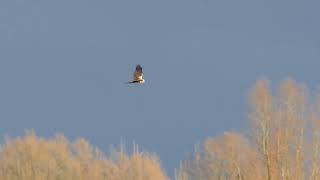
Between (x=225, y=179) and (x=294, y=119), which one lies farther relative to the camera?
(x=225, y=179)

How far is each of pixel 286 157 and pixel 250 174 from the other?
2082 mm

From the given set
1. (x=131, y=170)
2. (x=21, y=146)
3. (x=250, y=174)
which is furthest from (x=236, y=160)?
(x=21, y=146)

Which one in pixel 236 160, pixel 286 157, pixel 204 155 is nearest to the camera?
pixel 286 157

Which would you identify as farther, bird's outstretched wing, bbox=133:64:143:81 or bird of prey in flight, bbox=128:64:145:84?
bird's outstretched wing, bbox=133:64:143:81

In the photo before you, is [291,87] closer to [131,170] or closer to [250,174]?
[250,174]

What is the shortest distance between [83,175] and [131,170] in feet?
7.55

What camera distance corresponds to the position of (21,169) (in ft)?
176

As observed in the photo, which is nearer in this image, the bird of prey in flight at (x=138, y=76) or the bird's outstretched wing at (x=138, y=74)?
the bird of prey in flight at (x=138, y=76)

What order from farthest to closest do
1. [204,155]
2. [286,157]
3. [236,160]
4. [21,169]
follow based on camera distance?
[21,169] < [204,155] < [236,160] < [286,157]

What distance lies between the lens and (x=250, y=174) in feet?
128

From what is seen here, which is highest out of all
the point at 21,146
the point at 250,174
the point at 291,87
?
the point at 21,146

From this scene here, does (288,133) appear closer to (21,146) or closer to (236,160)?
(236,160)

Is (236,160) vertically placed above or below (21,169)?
below

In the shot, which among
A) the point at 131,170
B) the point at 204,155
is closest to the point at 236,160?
the point at 204,155
